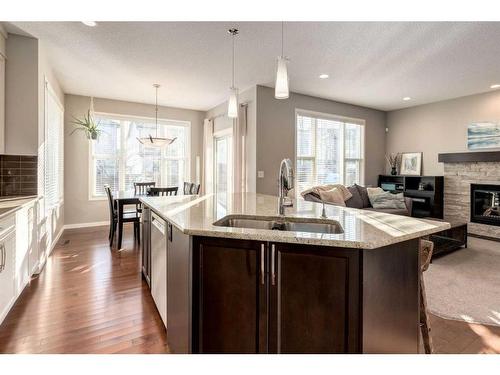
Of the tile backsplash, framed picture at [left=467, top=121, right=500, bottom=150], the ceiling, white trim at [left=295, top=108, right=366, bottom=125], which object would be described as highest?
the ceiling

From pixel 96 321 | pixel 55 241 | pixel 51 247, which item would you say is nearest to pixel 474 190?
pixel 96 321

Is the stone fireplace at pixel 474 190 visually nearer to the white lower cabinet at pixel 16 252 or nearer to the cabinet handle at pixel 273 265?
the cabinet handle at pixel 273 265

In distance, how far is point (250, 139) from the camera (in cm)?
508

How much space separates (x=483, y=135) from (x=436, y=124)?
0.90m

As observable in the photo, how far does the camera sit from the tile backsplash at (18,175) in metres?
3.10

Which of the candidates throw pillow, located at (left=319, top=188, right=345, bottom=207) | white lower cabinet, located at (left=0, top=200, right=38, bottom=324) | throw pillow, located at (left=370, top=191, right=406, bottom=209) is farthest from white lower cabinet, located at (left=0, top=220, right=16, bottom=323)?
throw pillow, located at (left=370, top=191, right=406, bottom=209)

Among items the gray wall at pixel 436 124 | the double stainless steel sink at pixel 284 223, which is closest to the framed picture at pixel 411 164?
the gray wall at pixel 436 124

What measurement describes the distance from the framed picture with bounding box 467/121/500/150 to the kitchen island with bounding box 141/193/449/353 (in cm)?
505

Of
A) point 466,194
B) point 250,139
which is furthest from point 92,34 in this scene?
point 466,194

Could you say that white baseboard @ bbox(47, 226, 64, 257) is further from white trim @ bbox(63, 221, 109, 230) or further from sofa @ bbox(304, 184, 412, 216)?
sofa @ bbox(304, 184, 412, 216)

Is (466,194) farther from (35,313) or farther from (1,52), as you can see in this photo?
(1,52)

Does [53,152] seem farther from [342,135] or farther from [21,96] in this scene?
[342,135]

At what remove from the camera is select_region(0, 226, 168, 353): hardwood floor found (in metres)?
1.89

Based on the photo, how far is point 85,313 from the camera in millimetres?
2297
